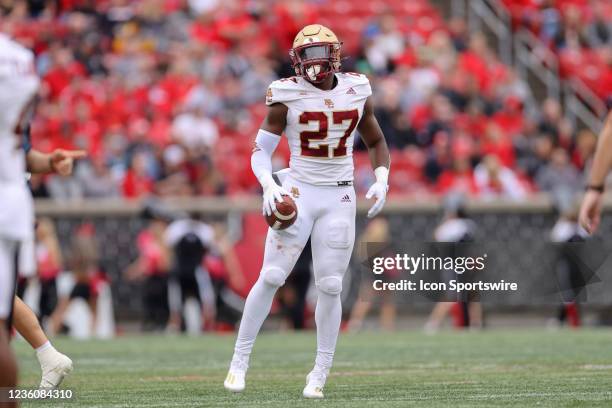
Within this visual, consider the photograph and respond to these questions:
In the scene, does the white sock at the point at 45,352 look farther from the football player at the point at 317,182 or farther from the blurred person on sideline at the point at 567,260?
the blurred person on sideline at the point at 567,260

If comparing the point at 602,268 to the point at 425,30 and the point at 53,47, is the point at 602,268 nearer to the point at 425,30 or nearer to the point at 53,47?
the point at 425,30

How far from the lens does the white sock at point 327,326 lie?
23.7 feet

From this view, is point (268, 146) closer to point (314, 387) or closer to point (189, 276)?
point (314, 387)

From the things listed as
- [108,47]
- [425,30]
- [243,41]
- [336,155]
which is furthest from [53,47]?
[336,155]

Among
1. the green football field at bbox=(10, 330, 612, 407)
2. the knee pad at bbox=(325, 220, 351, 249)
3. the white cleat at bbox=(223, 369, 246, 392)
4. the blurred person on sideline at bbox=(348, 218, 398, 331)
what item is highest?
the knee pad at bbox=(325, 220, 351, 249)

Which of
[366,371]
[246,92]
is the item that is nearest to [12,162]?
[366,371]

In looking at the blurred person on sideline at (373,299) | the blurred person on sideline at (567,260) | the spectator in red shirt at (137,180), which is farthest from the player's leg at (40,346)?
the spectator in red shirt at (137,180)

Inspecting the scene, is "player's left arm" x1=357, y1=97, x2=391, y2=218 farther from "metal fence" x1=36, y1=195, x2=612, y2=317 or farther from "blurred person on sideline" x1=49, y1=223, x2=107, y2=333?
"metal fence" x1=36, y1=195, x2=612, y2=317

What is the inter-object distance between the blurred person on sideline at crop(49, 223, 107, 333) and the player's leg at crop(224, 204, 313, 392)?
805cm

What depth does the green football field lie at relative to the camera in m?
6.92

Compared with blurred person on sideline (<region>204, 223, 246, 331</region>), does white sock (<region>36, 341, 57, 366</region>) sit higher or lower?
higher

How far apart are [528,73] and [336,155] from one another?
13411mm

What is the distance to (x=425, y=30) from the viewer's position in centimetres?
1969

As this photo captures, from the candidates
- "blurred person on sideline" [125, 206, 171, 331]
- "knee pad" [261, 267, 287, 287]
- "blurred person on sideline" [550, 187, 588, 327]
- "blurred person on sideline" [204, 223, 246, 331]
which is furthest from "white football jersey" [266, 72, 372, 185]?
"blurred person on sideline" [204, 223, 246, 331]
